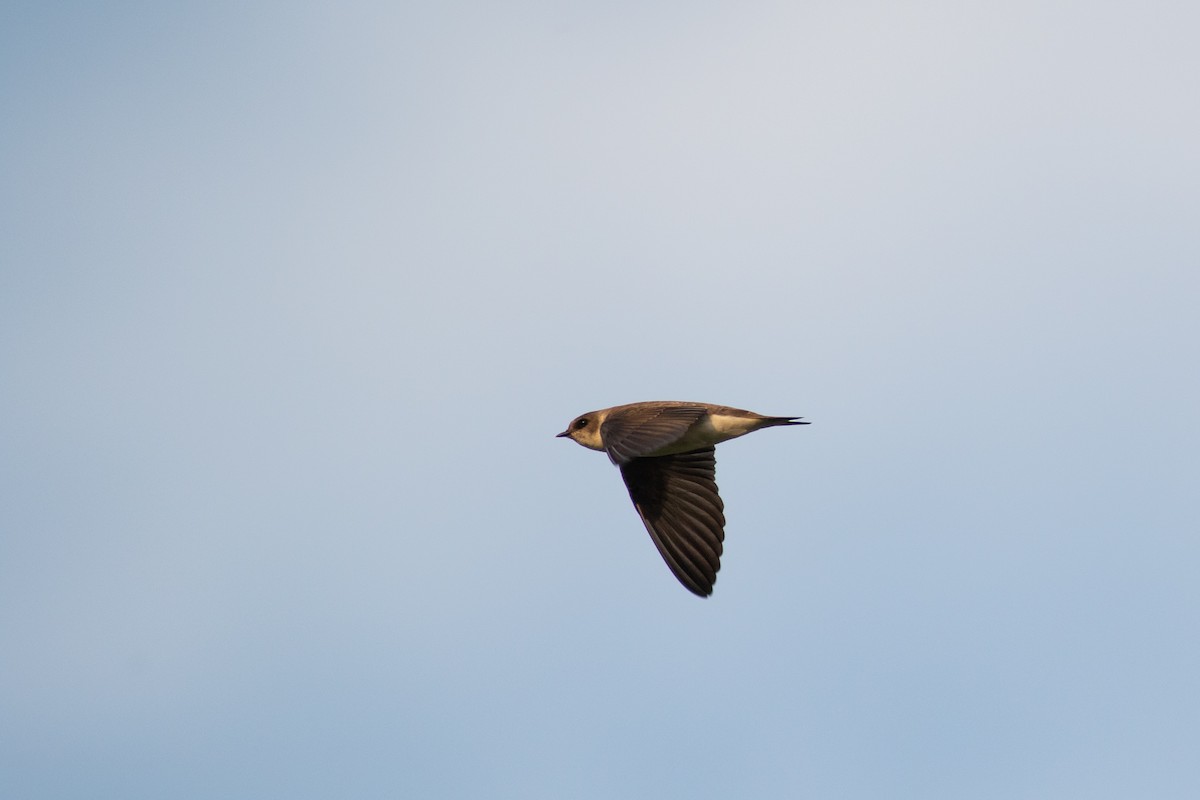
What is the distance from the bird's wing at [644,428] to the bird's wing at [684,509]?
18.8 inches

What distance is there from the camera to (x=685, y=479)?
424 inches

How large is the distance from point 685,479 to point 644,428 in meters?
1.18

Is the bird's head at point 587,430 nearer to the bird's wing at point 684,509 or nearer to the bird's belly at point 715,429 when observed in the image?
the bird's wing at point 684,509

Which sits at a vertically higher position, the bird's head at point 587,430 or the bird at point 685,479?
the bird's head at point 587,430

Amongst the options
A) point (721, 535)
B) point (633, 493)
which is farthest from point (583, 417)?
point (721, 535)

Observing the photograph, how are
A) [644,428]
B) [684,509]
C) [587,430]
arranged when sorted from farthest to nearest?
[587,430] → [684,509] → [644,428]

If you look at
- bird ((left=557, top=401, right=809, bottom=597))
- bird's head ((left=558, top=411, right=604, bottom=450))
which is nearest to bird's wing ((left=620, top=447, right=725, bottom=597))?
bird ((left=557, top=401, right=809, bottom=597))

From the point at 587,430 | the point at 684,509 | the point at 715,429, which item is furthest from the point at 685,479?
the point at 587,430

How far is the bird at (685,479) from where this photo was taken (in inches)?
402

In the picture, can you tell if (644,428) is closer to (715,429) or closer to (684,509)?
(715,429)

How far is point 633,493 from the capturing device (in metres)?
10.9

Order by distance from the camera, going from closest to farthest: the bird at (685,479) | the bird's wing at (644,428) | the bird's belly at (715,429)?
the bird's wing at (644,428) → the bird at (685,479) → the bird's belly at (715,429)

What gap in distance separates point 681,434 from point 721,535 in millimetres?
1282

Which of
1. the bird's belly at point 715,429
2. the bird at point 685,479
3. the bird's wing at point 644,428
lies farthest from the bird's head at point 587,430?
the bird's belly at point 715,429
